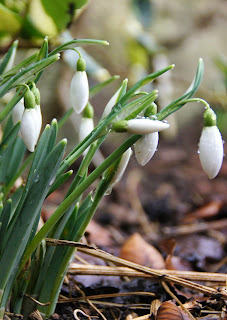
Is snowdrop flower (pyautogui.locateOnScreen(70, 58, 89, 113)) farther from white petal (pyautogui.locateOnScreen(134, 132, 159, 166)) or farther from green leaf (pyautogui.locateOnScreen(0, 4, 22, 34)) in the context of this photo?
green leaf (pyautogui.locateOnScreen(0, 4, 22, 34))

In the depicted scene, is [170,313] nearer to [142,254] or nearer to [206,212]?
[142,254]

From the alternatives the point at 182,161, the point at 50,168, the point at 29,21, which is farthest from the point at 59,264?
the point at 182,161

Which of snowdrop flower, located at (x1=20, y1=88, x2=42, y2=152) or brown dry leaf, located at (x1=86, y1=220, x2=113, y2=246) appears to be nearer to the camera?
snowdrop flower, located at (x1=20, y1=88, x2=42, y2=152)

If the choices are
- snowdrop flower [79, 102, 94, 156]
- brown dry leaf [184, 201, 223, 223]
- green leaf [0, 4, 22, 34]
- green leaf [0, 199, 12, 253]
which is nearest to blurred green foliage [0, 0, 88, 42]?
green leaf [0, 4, 22, 34]

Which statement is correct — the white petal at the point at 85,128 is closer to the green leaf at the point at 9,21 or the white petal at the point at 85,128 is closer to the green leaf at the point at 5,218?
the green leaf at the point at 5,218

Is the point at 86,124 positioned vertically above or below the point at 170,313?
above

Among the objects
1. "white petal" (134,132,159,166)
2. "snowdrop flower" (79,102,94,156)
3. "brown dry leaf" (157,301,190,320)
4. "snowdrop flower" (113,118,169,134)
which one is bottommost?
"brown dry leaf" (157,301,190,320)

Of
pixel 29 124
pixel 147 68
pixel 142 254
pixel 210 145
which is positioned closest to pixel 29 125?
pixel 29 124
